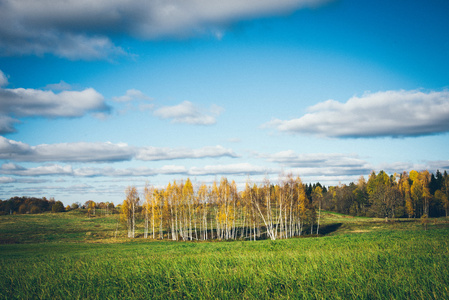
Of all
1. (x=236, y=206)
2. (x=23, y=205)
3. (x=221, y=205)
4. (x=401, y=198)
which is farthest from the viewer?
(x=23, y=205)

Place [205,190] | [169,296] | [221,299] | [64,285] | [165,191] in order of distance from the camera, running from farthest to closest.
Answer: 1. [165,191]
2. [205,190]
3. [64,285]
4. [169,296]
5. [221,299]

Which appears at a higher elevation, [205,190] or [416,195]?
[205,190]

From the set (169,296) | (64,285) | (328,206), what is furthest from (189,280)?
(328,206)

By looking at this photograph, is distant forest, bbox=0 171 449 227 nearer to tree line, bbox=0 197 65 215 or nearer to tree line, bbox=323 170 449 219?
tree line, bbox=323 170 449 219

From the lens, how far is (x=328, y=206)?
466 ft

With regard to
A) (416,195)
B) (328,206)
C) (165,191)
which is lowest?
(328,206)

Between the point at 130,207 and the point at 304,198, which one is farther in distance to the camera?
the point at 130,207

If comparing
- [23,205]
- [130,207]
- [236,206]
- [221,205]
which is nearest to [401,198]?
[236,206]

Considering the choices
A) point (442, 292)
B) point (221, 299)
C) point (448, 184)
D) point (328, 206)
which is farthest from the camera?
point (328, 206)

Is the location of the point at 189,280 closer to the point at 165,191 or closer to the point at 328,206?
the point at 165,191

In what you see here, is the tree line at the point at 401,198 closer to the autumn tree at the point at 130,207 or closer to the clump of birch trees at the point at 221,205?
the clump of birch trees at the point at 221,205

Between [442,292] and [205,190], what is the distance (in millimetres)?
61006

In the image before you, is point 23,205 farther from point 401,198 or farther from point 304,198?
point 401,198

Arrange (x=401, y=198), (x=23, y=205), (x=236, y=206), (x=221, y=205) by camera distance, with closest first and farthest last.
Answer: (x=221, y=205) → (x=236, y=206) → (x=401, y=198) → (x=23, y=205)
